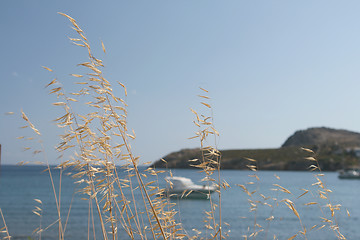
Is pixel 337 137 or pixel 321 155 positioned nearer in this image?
pixel 321 155

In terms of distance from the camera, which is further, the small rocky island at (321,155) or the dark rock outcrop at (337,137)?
the dark rock outcrop at (337,137)

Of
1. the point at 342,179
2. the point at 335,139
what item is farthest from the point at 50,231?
the point at 335,139

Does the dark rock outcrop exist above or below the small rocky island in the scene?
above

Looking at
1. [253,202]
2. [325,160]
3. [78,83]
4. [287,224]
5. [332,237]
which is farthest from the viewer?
[325,160]

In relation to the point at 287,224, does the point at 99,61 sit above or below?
above

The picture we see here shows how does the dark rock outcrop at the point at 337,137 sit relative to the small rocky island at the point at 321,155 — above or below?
above

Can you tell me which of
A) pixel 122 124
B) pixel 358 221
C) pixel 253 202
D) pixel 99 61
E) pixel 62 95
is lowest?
pixel 358 221

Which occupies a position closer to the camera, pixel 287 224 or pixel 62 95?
pixel 62 95

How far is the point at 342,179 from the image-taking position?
7094cm

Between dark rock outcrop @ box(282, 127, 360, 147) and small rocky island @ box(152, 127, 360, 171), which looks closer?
small rocky island @ box(152, 127, 360, 171)

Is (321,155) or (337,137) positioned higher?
(337,137)

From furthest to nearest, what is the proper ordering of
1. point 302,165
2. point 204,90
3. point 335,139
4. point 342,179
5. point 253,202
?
point 335,139, point 302,165, point 342,179, point 253,202, point 204,90

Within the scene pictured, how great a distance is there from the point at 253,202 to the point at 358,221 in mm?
24453

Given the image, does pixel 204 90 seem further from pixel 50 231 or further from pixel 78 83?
pixel 50 231
